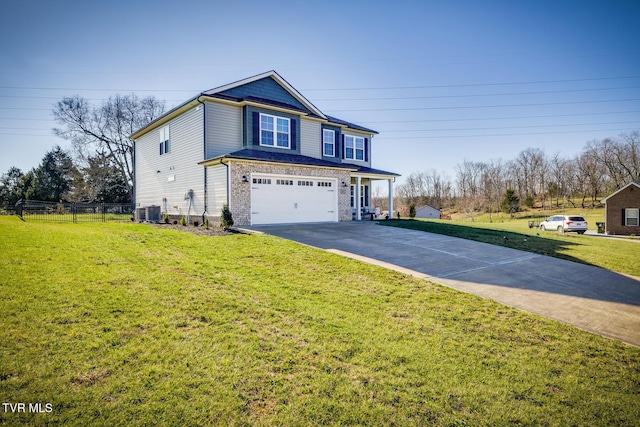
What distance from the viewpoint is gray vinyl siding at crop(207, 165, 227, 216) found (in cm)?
1420

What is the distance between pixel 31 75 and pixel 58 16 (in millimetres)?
6774

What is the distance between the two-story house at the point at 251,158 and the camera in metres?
14.6

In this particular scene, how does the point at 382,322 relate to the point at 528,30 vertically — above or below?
below

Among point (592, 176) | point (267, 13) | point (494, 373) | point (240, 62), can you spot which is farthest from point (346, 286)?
point (592, 176)

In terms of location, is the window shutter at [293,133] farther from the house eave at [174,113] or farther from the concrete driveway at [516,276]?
the concrete driveway at [516,276]

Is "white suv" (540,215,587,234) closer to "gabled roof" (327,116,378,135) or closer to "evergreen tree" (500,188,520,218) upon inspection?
"gabled roof" (327,116,378,135)

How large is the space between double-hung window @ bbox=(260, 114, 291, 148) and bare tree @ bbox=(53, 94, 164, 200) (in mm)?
27859

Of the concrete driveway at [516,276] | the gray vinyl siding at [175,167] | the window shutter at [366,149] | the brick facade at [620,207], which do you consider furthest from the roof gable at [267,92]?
the brick facade at [620,207]

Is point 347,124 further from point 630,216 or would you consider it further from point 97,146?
point 97,146

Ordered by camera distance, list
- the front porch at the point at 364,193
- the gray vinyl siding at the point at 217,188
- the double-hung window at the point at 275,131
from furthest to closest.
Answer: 1. the front porch at the point at 364,193
2. the double-hung window at the point at 275,131
3. the gray vinyl siding at the point at 217,188

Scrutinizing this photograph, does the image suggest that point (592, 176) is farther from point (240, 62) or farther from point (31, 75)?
point (31, 75)

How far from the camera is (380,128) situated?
2486 cm

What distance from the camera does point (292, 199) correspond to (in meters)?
15.9

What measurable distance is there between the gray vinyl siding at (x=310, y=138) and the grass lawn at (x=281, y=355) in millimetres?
13565
